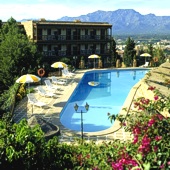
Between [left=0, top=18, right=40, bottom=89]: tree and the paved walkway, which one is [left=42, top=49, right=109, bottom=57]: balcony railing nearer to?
the paved walkway

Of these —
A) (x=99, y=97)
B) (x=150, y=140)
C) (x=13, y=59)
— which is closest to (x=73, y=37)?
(x=99, y=97)

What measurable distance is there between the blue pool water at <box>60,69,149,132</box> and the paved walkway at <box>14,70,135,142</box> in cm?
42

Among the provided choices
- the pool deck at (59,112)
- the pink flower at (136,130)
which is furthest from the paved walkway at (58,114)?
the pink flower at (136,130)

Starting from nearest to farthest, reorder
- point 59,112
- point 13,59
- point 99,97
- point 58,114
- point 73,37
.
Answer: point 58,114, point 59,112, point 13,59, point 99,97, point 73,37

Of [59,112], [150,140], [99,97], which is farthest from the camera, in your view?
[99,97]

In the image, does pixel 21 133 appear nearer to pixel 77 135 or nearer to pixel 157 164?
pixel 157 164

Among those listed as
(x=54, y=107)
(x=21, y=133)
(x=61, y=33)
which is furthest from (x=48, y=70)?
(x=21, y=133)

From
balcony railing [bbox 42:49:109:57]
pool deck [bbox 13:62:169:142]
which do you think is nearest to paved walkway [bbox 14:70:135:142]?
pool deck [bbox 13:62:169:142]

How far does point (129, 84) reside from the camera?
2903 centimetres

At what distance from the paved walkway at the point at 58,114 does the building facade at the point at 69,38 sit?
12370 millimetres

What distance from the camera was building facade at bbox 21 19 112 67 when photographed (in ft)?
121

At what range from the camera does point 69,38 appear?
38875mm

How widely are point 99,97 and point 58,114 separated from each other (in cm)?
762

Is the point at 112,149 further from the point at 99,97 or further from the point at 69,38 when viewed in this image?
the point at 69,38
